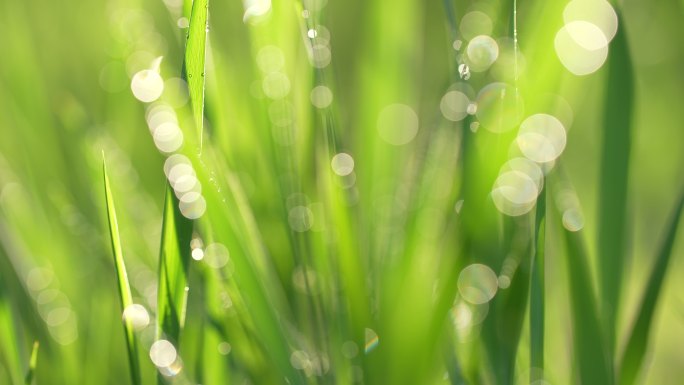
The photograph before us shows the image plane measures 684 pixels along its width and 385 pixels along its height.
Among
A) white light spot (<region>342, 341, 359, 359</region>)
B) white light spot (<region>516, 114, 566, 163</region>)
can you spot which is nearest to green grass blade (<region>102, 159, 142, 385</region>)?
white light spot (<region>342, 341, 359, 359</region>)

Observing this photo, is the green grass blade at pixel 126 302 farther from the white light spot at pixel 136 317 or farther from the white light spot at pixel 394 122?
the white light spot at pixel 394 122

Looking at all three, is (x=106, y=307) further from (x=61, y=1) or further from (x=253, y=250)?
(x=61, y=1)

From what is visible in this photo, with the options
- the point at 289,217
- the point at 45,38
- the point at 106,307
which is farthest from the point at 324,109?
the point at 45,38

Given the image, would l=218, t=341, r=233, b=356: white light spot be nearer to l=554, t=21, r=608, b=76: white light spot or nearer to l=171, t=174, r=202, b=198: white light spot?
l=171, t=174, r=202, b=198: white light spot

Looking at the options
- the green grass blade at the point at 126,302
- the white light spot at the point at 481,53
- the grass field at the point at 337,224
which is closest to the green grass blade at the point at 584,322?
the grass field at the point at 337,224

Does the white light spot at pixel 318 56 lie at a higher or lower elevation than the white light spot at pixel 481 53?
higher

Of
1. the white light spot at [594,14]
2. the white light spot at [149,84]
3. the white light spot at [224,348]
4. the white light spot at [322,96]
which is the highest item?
the white light spot at [594,14]
